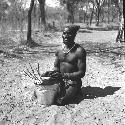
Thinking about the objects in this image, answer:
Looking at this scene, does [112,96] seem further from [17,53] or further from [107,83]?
[17,53]

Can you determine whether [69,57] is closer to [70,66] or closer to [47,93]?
[70,66]

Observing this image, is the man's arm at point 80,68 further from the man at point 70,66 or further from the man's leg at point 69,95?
the man's leg at point 69,95

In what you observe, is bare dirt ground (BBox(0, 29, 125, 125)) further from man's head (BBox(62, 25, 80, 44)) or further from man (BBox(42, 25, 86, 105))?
man's head (BBox(62, 25, 80, 44))

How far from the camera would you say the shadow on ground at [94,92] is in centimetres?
606

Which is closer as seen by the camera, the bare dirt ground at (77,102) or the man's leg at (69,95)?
the bare dirt ground at (77,102)

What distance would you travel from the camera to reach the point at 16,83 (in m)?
7.63

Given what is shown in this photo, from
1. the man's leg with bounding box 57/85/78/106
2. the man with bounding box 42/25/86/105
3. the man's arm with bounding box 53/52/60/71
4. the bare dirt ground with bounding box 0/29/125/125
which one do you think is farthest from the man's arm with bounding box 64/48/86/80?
the bare dirt ground with bounding box 0/29/125/125

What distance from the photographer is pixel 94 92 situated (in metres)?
6.49

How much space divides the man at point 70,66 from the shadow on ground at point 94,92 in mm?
289

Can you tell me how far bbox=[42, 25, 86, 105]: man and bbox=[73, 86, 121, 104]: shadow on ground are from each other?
0.29 m

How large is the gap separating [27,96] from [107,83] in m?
2.41

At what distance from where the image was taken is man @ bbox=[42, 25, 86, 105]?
544 cm

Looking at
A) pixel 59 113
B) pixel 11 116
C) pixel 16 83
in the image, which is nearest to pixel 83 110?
pixel 59 113

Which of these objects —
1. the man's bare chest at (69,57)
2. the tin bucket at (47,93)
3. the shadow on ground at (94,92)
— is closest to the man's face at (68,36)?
the man's bare chest at (69,57)
